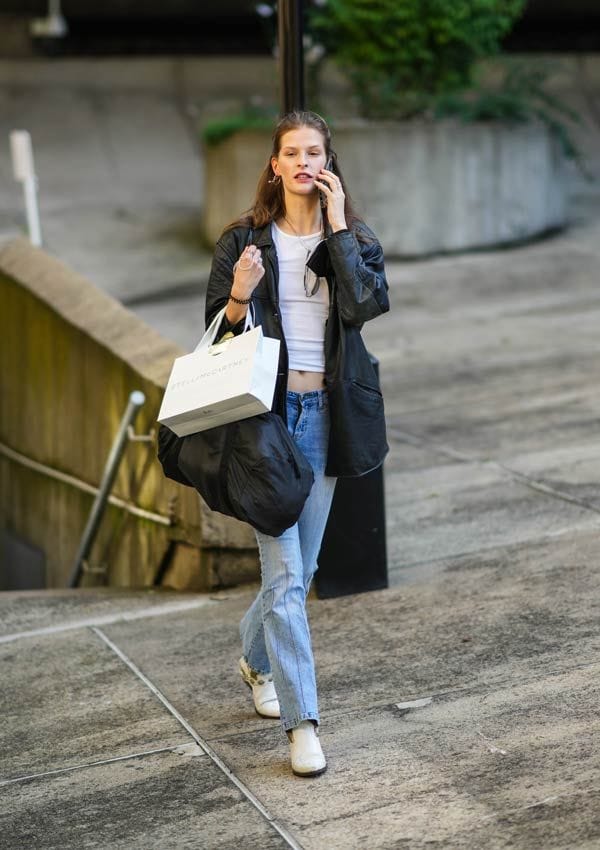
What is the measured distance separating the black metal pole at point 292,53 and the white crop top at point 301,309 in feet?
6.84

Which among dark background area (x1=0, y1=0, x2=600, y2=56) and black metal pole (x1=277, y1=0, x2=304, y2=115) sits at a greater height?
dark background area (x1=0, y1=0, x2=600, y2=56)

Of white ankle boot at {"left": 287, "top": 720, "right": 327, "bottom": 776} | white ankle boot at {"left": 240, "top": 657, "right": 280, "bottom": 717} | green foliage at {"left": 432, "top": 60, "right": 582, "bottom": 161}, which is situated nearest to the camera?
white ankle boot at {"left": 287, "top": 720, "right": 327, "bottom": 776}

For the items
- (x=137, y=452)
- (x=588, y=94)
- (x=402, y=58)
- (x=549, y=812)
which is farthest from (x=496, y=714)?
(x=588, y=94)

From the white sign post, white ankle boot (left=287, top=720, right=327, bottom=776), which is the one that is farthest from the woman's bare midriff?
the white sign post

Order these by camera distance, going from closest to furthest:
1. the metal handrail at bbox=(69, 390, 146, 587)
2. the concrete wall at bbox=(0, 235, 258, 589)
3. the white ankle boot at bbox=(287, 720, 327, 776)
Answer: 1. the white ankle boot at bbox=(287, 720, 327, 776)
2. the concrete wall at bbox=(0, 235, 258, 589)
3. the metal handrail at bbox=(69, 390, 146, 587)

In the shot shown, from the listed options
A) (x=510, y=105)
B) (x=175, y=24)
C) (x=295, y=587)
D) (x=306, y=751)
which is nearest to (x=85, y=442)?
(x=295, y=587)

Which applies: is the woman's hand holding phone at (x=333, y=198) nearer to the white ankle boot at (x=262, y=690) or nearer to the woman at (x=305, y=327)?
the woman at (x=305, y=327)

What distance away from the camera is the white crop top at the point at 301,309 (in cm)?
445

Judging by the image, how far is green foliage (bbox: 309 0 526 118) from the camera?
13.8 m

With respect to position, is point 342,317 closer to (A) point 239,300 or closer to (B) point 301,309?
(B) point 301,309

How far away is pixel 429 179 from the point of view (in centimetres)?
1409

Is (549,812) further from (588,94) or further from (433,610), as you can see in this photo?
(588,94)

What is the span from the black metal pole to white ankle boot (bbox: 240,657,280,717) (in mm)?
2730

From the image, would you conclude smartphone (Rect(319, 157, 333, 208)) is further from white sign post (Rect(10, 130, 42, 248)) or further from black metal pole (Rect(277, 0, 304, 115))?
white sign post (Rect(10, 130, 42, 248))
